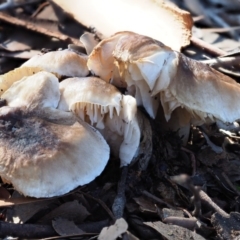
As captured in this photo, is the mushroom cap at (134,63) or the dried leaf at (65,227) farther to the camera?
the mushroom cap at (134,63)

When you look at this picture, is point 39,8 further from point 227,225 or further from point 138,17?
point 227,225

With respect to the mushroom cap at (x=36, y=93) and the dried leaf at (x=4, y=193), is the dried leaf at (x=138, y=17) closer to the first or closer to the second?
the mushroom cap at (x=36, y=93)

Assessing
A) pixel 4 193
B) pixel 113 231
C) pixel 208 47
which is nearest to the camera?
pixel 113 231

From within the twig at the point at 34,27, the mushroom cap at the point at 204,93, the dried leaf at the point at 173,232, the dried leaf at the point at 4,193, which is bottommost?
the dried leaf at the point at 4,193

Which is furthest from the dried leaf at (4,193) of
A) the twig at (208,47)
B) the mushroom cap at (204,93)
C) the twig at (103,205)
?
the twig at (208,47)

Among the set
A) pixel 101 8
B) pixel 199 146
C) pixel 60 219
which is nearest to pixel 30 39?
pixel 101 8

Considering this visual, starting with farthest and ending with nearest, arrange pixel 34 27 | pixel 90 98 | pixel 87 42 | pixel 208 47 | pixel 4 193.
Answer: pixel 34 27
pixel 208 47
pixel 87 42
pixel 4 193
pixel 90 98

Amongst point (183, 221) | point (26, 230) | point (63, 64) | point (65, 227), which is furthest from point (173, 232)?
point (63, 64)
